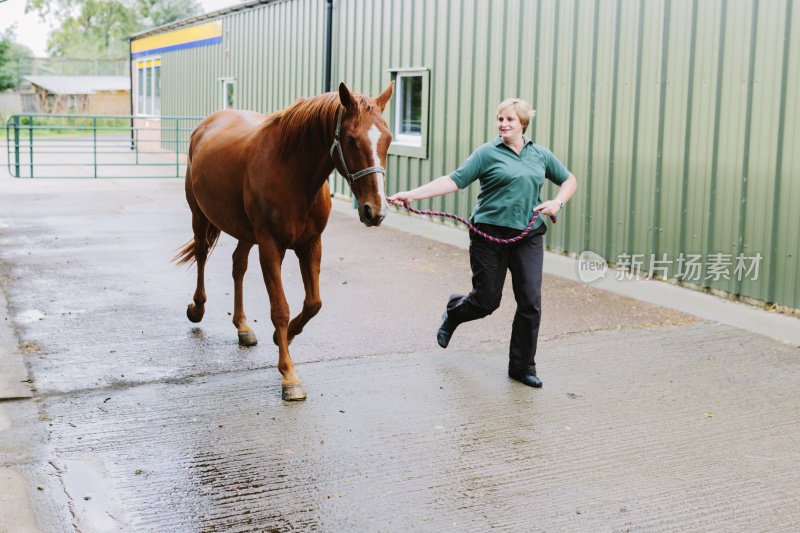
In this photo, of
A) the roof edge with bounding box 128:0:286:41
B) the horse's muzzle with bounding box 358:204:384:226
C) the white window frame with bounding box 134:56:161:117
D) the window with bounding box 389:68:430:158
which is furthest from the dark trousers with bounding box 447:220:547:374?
the white window frame with bounding box 134:56:161:117

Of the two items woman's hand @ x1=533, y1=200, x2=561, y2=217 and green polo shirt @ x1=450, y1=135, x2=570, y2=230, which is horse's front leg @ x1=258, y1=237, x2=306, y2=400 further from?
woman's hand @ x1=533, y1=200, x2=561, y2=217

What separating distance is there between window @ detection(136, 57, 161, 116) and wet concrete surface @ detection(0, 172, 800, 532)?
20608 mm

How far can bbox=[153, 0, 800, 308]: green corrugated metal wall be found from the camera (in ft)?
24.4

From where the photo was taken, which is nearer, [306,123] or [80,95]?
[306,123]

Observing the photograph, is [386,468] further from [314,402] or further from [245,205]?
[245,205]

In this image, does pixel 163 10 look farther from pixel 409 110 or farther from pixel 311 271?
pixel 311 271

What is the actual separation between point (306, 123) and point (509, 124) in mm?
1160

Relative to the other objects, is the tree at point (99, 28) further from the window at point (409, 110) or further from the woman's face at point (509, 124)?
the woman's face at point (509, 124)

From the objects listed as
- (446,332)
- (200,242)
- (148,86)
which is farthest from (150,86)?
(446,332)

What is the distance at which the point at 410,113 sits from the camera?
1373cm

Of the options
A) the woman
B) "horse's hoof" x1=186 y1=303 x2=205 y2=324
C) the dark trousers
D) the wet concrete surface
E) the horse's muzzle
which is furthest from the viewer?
"horse's hoof" x1=186 y1=303 x2=205 y2=324

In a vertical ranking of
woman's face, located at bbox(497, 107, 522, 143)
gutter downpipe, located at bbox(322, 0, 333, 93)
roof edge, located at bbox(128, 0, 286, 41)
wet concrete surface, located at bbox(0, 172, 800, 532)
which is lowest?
wet concrete surface, located at bbox(0, 172, 800, 532)

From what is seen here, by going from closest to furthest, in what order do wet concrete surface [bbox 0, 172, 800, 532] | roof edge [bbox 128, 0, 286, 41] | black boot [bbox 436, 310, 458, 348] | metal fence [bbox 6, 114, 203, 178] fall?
wet concrete surface [bbox 0, 172, 800, 532] → black boot [bbox 436, 310, 458, 348] → metal fence [bbox 6, 114, 203, 178] → roof edge [bbox 128, 0, 286, 41]

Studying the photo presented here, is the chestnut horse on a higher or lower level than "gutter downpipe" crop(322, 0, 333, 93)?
lower
